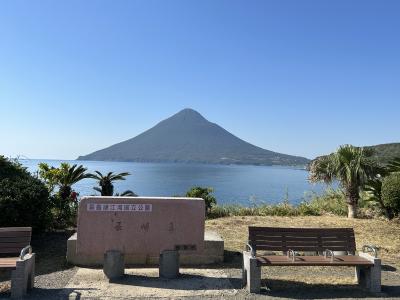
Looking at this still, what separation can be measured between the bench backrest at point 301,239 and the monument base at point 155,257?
1475mm

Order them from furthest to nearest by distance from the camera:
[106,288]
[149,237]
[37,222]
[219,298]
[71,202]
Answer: [71,202], [37,222], [149,237], [106,288], [219,298]

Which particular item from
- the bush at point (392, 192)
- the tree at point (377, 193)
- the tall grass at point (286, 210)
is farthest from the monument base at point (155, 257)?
the tree at point (377, 193)

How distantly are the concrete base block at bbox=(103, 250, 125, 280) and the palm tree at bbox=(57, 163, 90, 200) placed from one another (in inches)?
245

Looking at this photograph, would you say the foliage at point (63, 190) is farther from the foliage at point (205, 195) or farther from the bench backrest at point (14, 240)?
Answer: the bench backrest at point (14, 240)

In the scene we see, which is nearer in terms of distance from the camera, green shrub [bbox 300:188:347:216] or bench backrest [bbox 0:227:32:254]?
bench backrest [bbox 0:227:32:254]

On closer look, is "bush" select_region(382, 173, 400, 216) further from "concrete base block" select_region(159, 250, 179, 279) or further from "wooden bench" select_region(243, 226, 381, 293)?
"concrete base block" select_region(159, 250, 179, 279)

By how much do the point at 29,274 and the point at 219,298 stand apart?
248cm

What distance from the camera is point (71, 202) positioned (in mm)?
11812

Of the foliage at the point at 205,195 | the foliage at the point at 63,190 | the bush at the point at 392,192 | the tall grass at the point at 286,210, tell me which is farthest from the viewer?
the tall grass at the point at 286,210

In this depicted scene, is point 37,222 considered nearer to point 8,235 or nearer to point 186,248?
point 8,235

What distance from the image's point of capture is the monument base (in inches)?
297

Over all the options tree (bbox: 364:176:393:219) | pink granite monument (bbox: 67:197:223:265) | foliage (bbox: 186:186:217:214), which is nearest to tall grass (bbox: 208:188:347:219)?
foliage (bbox: 186:186:217:214)

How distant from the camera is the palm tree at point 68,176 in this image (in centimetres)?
1276

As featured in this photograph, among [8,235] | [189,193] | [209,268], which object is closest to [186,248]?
[209,268]
